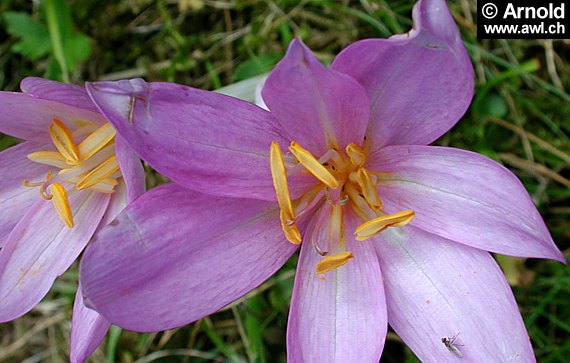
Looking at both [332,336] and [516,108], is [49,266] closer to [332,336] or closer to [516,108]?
[332,336]

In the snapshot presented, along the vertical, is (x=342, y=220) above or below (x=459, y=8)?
below

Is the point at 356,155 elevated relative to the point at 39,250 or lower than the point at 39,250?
elevated

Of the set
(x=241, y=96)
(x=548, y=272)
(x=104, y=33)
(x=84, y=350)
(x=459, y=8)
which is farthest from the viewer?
(x=104, y=33)

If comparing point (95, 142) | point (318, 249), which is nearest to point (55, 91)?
point (95, 142)

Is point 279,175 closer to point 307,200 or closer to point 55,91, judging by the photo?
point 307,200

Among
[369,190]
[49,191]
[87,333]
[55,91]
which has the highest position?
[55,91]

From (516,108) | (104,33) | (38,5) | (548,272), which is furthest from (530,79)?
(38,5)

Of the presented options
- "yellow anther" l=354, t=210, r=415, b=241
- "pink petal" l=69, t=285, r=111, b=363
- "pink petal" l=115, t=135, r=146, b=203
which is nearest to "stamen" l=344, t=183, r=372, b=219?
"yellow anther" l=354, t=210, r=415, b=241
